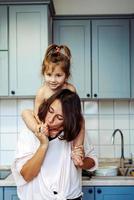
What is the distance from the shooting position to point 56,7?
2.95 metres

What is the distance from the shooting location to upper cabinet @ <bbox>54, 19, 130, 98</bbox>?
8.76ft

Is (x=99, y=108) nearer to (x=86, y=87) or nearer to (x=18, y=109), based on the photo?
(x=86, y=87)

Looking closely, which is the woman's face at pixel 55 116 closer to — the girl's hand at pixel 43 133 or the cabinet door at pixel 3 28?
the girl's hand at pixel 43 133

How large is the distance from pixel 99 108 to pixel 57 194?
1.59m

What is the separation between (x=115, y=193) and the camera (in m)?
2.26

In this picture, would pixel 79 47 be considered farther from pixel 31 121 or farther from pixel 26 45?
pixel 31 121

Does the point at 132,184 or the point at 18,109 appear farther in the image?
the point at 18,109

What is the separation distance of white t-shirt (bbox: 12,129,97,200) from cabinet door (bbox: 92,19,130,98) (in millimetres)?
1268

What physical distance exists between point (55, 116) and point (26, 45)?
4.01 feet

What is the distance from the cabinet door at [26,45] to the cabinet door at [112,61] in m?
0.49

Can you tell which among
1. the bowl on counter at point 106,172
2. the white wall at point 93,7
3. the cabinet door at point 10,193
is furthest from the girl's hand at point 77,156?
the white wall at point 93,7

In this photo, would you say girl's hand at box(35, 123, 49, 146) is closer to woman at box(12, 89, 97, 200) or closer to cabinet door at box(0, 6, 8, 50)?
woman at box(12, 89, 97, 200)

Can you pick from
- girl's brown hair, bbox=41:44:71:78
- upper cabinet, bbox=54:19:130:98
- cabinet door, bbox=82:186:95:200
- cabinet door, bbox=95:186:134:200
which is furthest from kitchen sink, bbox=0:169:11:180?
girl's brown hair, bbox=41:44:71:78

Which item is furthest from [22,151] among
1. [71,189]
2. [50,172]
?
[71,189]
